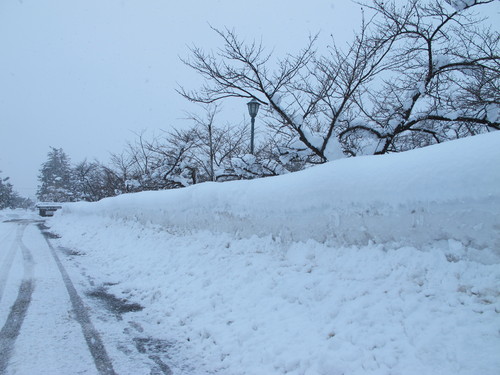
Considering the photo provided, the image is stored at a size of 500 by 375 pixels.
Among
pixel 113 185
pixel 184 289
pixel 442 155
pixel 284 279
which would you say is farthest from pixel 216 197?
pixel 113 185

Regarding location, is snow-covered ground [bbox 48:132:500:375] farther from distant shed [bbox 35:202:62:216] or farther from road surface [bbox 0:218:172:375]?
distant shed [bbox 35:202:62:216]

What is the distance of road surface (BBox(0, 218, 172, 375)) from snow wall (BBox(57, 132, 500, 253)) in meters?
2.80

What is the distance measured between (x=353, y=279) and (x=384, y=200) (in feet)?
3.60

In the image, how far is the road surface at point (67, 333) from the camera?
336cm

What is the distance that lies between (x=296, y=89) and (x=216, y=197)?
3746 mm

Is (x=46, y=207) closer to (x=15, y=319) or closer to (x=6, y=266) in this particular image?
(x=6, y=266)

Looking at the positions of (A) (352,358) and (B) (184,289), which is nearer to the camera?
(A) (352,358)

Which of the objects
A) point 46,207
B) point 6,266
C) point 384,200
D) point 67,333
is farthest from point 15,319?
point 46,207

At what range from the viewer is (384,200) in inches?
161

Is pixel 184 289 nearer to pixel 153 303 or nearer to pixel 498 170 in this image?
pixel 153 303

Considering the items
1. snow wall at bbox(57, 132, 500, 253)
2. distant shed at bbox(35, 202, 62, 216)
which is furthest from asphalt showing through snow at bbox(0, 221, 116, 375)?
distant shed at bbox(35, 202, 62, 216)

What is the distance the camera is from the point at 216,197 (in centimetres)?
772

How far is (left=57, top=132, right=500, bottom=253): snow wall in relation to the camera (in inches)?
127

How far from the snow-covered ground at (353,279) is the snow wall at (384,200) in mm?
16
